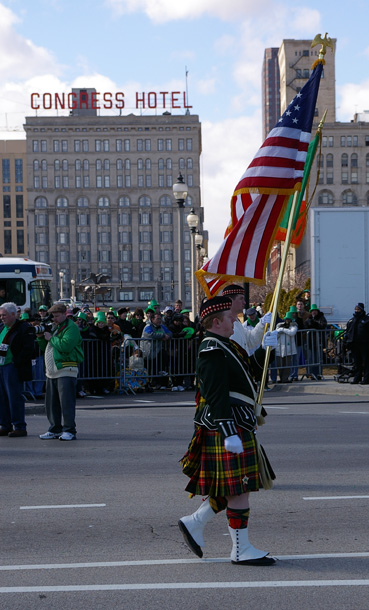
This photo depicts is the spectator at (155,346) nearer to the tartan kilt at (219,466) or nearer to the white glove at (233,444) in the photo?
the tartan kilt at (219,466)

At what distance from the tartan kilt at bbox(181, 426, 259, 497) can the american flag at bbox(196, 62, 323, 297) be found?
9.95 feet

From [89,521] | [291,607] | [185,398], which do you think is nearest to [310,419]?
[185,398]

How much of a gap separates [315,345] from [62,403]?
10.8 m

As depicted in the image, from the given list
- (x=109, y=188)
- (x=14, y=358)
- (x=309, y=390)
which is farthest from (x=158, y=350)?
(x=109, y=188)

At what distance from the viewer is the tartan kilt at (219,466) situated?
579cm

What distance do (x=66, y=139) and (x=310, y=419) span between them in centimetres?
14958

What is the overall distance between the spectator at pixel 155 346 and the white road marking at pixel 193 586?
14.9 m

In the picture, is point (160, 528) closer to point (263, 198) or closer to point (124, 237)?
point (263, 198)

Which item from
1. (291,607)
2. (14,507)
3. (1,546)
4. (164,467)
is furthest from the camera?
(164,467)

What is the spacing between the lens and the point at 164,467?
9969mm

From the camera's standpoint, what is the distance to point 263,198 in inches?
364

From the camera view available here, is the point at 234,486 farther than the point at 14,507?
No

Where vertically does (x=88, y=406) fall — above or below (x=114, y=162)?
below

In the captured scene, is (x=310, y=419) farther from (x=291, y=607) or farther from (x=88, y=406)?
(x=291, y=607)
